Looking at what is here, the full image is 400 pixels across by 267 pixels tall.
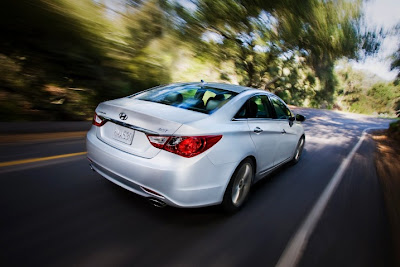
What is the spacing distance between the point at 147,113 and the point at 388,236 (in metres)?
3.00

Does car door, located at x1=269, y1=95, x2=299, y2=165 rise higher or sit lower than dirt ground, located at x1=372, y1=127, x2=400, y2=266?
higher

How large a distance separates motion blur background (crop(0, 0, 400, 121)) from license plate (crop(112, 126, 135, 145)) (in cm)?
513

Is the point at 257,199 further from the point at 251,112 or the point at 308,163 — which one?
the point at 308,163

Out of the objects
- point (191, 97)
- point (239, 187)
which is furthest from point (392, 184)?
point (191, 97)

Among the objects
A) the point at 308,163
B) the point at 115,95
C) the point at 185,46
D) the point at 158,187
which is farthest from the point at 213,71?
the point at 158,187

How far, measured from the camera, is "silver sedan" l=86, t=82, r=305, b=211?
8.11 feet

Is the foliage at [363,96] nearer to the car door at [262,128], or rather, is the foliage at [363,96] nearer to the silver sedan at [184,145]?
the car door at [262,128]

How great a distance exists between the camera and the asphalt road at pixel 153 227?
91.3 inches

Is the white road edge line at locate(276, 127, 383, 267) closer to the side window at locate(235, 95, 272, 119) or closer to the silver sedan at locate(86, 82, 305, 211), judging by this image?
the silver sedan at locate(86, 82, 305, 211)

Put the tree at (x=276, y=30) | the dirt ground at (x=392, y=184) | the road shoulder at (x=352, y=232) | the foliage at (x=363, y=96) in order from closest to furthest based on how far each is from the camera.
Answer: the road shoulder at (x=352, y=232) < the dirt ground at (x=392, y=184) < the tree at (x=276, y=30) < the foliage at (x=363, y=96)

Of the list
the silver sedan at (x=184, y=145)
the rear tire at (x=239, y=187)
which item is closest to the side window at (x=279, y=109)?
the silver sedan at (x=184, y=145)

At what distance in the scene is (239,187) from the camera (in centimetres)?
325

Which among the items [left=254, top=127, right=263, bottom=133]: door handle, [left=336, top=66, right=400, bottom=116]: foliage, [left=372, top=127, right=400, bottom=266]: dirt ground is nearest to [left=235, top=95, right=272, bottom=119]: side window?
[left=254, top=127, right=263, bottom=133]: door handle

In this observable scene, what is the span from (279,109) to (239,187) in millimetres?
1798
